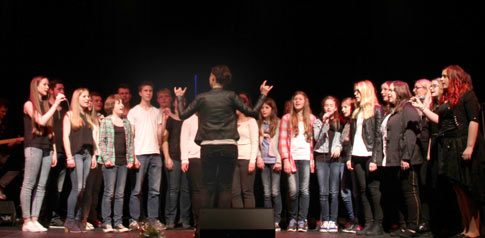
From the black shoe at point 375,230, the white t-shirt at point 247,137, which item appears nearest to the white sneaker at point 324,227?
the black shoe at point 375,230

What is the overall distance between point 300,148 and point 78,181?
229cm

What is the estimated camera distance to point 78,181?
5305 mm

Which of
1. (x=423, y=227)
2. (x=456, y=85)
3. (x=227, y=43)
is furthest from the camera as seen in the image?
(x=227, y=43)

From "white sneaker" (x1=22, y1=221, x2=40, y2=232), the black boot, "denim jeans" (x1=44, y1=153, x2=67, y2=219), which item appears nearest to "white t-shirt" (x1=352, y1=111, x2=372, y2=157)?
the black boot

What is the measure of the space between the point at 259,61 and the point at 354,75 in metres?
1.37

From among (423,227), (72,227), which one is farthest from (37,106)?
(423,227)

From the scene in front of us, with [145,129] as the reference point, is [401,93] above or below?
above

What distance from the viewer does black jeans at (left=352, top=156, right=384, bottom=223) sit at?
5.18 meters

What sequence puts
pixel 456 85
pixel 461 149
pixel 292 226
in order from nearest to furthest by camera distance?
pixel 461 149
pixel 456 85
pixel 292 226

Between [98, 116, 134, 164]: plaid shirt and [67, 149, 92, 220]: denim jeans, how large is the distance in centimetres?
15

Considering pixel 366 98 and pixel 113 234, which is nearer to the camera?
pixel 113 234

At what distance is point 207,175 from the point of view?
4.13 metres

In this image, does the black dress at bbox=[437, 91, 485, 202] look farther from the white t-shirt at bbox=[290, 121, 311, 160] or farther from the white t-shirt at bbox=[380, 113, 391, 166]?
the white t-shirt at bbox=[290, 121, 311, 160]

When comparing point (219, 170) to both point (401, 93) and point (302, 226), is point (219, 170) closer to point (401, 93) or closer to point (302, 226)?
point (302, 226)
